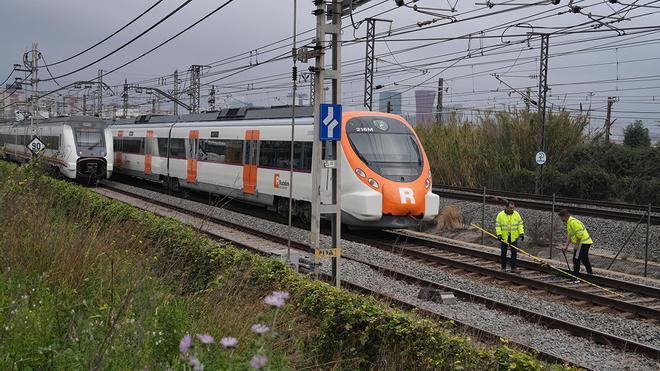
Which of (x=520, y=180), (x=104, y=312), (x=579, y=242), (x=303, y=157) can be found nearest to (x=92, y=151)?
(x=303, y=157)

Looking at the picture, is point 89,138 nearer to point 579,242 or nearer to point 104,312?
point 579,242

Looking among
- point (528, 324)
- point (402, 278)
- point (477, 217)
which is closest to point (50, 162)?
point (477, 217)

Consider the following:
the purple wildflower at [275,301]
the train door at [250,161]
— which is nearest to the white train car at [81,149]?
the train door at [250,161]

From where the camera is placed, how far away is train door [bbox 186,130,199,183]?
72.6 feet

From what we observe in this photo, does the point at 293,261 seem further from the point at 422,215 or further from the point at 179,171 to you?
the point at 179,171

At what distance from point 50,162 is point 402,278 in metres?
21.1

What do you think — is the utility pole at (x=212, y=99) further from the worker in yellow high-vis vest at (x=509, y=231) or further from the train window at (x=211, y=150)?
the worker in yellow high-vis vest at (x=509, y=231)

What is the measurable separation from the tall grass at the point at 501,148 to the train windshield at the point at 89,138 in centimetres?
1569

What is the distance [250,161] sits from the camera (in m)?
18.1

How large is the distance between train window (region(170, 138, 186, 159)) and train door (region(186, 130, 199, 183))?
54cm

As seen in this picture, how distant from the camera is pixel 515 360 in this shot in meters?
4.52

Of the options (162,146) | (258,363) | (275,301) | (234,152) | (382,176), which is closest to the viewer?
(258,363)

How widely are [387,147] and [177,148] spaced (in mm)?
11320

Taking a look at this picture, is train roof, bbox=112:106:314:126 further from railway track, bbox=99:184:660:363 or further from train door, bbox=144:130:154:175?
railway track, bbox=99:184:660:363
